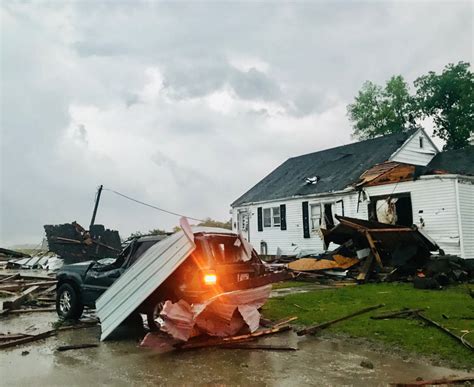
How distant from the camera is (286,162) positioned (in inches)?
1243

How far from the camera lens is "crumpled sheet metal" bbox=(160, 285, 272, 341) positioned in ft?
20.8

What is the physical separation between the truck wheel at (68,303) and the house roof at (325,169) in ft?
51.2

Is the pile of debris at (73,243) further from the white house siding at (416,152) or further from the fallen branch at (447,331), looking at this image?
the fallen branch at (447,331)

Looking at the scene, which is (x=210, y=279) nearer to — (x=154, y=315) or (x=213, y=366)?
(x=154, y=315)

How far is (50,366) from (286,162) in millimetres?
26856

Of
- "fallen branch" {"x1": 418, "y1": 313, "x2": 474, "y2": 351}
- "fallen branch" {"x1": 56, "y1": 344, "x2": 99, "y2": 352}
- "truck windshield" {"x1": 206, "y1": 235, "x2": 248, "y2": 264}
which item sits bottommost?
"fallen branch" {"x1": 418, "y1": 313, "x2": 474, "y2": 351}

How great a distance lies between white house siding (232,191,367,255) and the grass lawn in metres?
7.89

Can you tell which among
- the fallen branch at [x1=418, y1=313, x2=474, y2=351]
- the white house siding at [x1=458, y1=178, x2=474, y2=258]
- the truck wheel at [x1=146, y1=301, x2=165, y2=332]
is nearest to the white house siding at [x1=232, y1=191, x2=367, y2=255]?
the white house siding at [x1=458, y1=178, x2=474, y2=258]

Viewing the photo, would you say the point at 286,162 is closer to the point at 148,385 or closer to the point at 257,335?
the point at 257,335

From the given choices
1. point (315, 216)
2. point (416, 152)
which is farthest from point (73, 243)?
point (416, 152)

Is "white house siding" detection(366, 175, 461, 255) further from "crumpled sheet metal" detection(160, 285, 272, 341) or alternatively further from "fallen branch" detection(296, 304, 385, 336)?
"crumpled sheet metal" detection(160, 285, 272, 341)

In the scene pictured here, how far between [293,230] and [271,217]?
2122mm

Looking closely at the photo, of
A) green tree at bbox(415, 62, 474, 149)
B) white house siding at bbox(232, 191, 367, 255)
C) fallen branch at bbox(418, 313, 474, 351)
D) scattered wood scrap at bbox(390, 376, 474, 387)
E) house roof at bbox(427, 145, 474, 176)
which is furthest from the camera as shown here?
green tree at bbox(415, 62, 474, 149)

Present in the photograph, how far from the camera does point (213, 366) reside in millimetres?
5707
